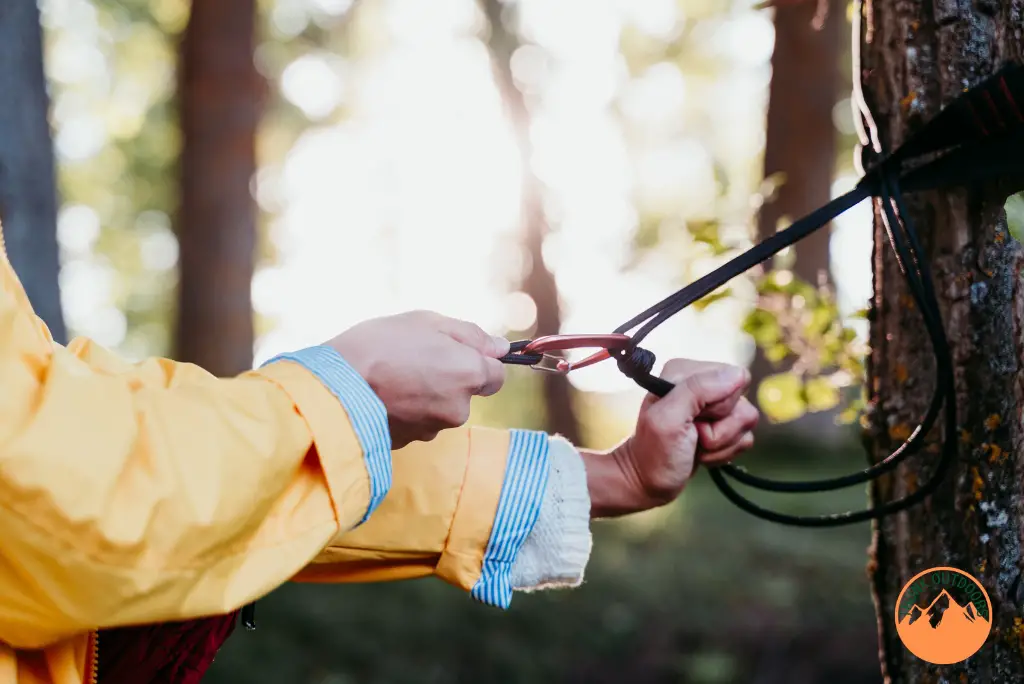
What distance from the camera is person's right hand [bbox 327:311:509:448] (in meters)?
1.06

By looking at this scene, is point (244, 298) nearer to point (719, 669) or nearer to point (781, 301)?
point (719, 669)

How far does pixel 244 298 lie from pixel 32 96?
3457mm

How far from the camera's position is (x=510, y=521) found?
1397 mm

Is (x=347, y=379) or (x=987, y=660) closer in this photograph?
(x=347, y=379)

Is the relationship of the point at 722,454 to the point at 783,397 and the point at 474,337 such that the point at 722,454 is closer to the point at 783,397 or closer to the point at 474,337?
the point at 474,337

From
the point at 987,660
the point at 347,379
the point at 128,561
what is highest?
the point at 347,379

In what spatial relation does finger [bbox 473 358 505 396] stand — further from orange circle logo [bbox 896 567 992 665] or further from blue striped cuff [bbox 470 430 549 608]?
orange circle logo [bbox 896 567 992 665]

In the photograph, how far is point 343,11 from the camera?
13.6 m

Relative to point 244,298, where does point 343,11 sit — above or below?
above

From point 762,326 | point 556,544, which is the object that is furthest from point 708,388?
point 762,326

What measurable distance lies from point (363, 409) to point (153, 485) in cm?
24

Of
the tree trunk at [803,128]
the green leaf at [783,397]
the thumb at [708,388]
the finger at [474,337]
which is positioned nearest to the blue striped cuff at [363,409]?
the finger at [474,337]

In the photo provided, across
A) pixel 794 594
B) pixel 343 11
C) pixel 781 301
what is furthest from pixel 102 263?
pixel 781 301

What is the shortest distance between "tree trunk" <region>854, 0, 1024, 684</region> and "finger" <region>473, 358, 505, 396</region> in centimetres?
65
